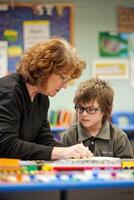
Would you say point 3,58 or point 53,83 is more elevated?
point 53,83

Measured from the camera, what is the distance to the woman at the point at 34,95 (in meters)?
1.51

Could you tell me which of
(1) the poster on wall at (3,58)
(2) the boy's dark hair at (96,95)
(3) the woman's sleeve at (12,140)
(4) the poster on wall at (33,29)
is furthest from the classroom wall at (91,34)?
(3) the woman's sleeve at (12,140)

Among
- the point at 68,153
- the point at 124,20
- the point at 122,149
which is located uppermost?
the point at 124,20

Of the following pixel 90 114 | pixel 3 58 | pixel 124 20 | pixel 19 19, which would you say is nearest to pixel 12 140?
pixel 90 114

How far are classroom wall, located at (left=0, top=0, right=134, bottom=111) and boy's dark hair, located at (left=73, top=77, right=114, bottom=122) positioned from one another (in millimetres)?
1929

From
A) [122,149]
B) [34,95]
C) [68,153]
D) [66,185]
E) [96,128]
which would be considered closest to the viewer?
[66,185]

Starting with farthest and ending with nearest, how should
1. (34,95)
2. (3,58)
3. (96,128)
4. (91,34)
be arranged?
(91,34), (3,58), (96,128), (34,95)

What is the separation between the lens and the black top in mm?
1505

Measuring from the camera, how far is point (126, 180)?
3.64ft

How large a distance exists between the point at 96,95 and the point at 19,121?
1.50 ft

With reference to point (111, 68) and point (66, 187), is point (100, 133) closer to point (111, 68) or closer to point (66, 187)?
point (66, 187)

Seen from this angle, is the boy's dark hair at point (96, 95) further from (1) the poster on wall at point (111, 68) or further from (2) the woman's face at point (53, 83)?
(1) the poster on wall at point (111, 68)

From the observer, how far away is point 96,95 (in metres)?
1.90

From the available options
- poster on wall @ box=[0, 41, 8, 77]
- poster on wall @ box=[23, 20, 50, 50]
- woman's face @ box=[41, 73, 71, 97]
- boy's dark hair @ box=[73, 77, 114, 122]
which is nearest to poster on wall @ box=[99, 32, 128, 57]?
poster on wall @ box=[23, 20, 50, 50]
